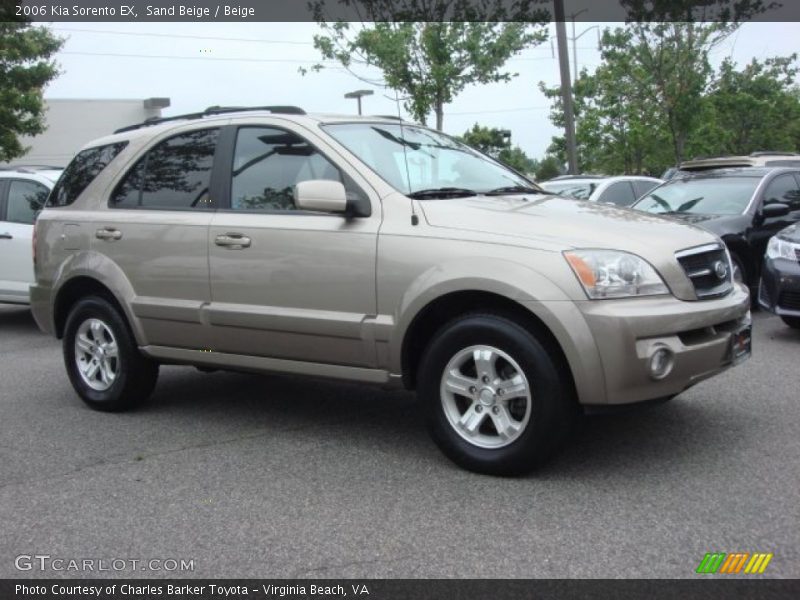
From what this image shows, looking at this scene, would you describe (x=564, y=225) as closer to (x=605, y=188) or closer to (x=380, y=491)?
(x=380, y=491)

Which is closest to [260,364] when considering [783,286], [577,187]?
[783,286]

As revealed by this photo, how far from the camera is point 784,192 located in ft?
32.6

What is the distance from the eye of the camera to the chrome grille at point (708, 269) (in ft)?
14.3

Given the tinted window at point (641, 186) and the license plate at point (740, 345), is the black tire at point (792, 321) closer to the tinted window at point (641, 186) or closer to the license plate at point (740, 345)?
the license plate at point (740, 345)

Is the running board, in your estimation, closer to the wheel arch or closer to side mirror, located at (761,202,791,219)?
the wheel arch

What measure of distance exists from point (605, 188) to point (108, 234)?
8.80 meters

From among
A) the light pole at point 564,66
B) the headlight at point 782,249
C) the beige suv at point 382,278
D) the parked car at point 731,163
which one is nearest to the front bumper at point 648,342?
the beige suv at point 382,278

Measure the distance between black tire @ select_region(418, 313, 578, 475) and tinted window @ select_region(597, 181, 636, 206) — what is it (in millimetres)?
9018

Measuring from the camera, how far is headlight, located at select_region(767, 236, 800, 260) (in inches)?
302

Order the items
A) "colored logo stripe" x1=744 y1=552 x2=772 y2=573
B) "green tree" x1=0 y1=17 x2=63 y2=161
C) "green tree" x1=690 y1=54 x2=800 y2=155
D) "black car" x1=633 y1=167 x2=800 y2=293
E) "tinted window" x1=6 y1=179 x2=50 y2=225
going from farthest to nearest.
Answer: "green tree" x1=690 y1=54 x2=800 y2=155
"green tree" x1=0 y1=17 x2=63 y2=161
"tinted window" x1=6 y1=179 x2=50 y2=225
"black car" x1=633 y1=167 x2=800 y2=293
"colored logo stripe" x1=744 y1=552 x2=772 y2=573

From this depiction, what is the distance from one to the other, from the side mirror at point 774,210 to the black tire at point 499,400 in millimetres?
6104

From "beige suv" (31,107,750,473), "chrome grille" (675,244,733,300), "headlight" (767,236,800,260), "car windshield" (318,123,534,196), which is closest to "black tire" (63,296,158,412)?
"beige suv" (31,107,750,473)
